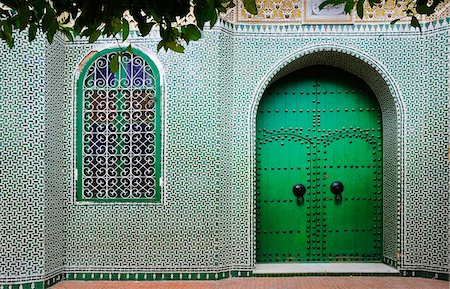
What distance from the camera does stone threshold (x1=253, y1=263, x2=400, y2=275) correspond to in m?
5.14

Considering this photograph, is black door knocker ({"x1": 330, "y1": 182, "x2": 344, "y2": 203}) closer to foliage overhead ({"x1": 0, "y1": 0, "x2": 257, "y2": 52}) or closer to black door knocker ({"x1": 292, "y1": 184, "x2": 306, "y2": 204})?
black door knocker ({"x1": 292, "y1": 184, "x2": 306, "y2": 204})

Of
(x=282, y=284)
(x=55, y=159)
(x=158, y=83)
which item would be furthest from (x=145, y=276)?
(x=158, y=83)

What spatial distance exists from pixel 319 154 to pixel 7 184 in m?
3.36

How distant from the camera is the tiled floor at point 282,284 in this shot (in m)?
4.76

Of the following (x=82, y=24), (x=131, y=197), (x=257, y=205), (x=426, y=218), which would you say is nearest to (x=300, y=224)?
(x=257, y=205)

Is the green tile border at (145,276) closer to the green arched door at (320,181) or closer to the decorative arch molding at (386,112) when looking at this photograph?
the decorative arch molding at (386,112)

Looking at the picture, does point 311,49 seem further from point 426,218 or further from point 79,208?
point 79,208

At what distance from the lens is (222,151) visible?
4980 mm

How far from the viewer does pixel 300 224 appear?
18.1 ft

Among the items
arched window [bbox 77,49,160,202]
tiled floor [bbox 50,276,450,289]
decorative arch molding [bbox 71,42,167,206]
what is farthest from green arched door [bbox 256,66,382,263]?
arched window [bbox 77,49,160,202]

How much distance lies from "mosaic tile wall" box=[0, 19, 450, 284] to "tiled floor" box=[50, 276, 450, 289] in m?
0.15

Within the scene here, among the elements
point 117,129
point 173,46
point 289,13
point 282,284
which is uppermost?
point 289,13

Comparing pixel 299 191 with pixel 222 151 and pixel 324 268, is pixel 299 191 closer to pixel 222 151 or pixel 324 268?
pixel 324 268

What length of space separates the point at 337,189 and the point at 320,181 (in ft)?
0.70
